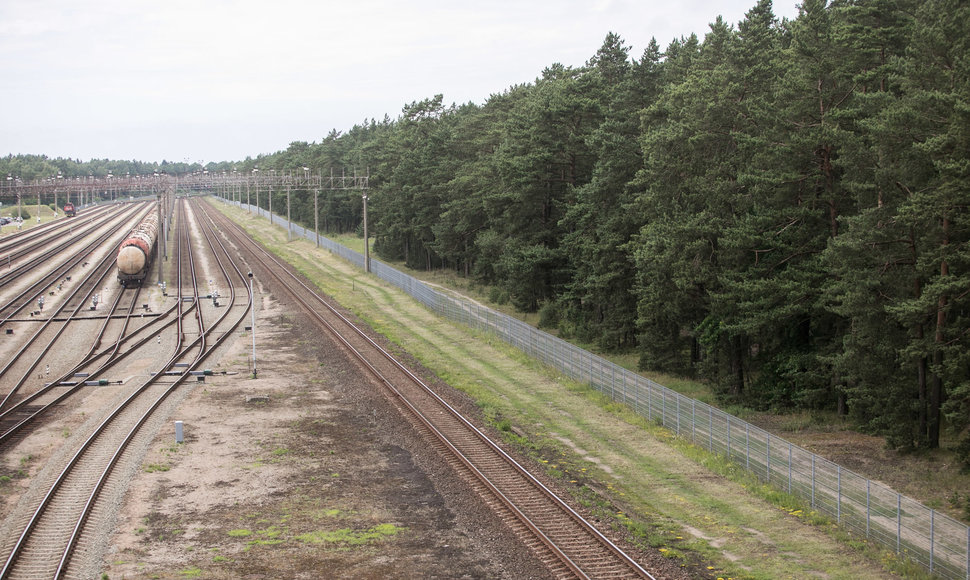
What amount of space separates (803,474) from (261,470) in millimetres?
14506

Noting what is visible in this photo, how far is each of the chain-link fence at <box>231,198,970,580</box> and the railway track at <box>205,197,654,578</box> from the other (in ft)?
19.4

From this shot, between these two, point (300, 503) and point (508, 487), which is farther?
point (508, 487)

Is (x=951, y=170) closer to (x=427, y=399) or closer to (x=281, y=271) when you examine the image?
(x=427, y=399)

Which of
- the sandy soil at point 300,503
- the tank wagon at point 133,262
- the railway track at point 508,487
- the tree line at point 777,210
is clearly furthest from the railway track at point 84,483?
the tank wagon at point 133,262

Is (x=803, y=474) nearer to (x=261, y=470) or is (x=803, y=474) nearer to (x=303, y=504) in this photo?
(x=303, y=504)

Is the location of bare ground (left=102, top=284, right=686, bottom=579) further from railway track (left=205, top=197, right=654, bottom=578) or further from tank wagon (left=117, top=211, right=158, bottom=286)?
tank wagon (left=117, top=211, right=158, bottom=286)

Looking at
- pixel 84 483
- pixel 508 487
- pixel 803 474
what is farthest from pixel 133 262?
pixel 803 474

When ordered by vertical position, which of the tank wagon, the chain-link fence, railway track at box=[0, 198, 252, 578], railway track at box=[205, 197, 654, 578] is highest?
the tank wagon

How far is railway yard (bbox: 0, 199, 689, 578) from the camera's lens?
17438 mm

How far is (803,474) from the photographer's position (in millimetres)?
21219

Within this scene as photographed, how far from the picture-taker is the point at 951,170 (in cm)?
2322

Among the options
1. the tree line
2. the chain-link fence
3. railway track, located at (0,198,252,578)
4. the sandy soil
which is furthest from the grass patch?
the tree line

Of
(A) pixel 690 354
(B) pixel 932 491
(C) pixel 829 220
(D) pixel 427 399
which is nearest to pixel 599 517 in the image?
(B) pixel 932 491

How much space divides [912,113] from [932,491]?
10819 millimetres
